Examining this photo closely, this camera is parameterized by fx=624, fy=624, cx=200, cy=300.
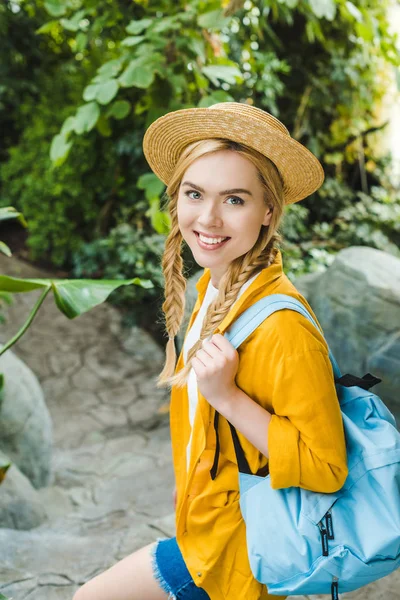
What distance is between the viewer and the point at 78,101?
216 inches

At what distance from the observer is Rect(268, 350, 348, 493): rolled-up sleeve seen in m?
1.09

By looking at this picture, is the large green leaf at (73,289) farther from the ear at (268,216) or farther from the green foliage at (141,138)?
the green foliage at (141,138)

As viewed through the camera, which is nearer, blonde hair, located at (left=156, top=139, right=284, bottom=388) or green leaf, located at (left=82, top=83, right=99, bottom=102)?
blonde hair, located at (left=156, top=139, right=284, bottom=388)

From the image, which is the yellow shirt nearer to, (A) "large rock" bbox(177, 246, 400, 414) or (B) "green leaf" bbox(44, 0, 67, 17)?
(A) "large rock" bbox(177, 246, 400, 414)

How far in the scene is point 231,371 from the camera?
3.77ft

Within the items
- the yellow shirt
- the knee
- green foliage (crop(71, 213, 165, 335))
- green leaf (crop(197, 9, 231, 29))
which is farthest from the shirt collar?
green foliage (crop(71, 213, 165, 335))

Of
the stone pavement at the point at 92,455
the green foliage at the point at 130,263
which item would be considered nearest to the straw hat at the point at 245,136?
the stone pavement at the point at 92,455

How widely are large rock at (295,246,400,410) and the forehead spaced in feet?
5.72

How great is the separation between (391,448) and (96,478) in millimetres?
2575

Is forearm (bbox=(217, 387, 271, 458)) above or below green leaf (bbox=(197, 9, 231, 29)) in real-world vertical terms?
below

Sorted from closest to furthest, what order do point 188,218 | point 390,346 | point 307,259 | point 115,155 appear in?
1. point 188,218
2. point 390,346
3. point 307,259
4. point 115,155

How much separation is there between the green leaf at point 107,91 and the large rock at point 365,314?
4.75 feet

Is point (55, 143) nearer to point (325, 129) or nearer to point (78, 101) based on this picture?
point (78, 101)

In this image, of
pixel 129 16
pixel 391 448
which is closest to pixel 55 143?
pixel 129 16
